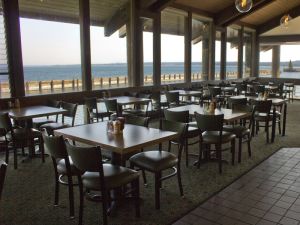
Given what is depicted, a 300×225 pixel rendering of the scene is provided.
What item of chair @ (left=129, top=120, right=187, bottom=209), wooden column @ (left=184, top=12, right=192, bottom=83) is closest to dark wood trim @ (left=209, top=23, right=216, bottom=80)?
wooden column @ (left=184, top=12, right=192, bottom=83)

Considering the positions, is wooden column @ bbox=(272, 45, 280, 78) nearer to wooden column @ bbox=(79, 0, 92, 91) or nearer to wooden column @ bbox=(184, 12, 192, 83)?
wooden column @ bbox=(184, 12, 192, 83)

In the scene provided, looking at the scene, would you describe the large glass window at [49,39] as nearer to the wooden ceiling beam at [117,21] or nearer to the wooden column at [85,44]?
the wooden column at [85,44]

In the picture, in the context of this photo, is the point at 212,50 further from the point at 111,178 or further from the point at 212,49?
the point at 111,178

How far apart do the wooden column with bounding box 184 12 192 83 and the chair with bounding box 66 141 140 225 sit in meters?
6.94

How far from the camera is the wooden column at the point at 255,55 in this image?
13.1 m

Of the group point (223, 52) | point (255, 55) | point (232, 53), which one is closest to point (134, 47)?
point (223, 52)

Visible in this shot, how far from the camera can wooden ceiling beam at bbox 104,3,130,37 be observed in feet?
23.0

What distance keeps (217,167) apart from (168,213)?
1476mm

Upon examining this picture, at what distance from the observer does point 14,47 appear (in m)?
5.21

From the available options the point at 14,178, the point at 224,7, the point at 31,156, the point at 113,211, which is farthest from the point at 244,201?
the point at 224,7

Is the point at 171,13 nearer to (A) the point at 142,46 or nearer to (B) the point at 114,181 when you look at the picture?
(A) the point at 142,46

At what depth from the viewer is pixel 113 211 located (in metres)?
2.86

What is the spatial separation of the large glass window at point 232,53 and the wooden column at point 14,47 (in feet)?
26.2

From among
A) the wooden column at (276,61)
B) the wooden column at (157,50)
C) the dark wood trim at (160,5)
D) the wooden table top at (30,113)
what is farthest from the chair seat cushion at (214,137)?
the wooden column at (276,61)
